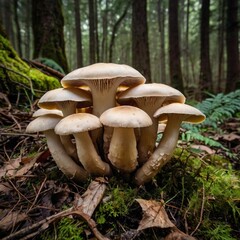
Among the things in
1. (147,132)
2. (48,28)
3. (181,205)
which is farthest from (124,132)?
(48,28)

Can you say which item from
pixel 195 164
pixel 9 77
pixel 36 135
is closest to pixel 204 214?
pixel 195 164

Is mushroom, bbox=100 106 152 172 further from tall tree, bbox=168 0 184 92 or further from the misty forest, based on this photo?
tall tree, bbox=168 0 184 92

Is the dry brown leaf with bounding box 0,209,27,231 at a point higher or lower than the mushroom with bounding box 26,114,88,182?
lower

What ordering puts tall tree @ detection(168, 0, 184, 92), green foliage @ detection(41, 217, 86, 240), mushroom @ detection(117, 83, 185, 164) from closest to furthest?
green foliage @ detection(41, 217, 86, 240) < mushroom @ detection(117, 83, 185, 164) < tall tree @ detection(168, 0, 184, 92)

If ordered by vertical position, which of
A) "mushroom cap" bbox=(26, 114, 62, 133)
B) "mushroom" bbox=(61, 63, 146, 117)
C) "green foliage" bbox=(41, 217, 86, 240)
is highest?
"mushroom" bbox=(61, 63, 146, 117)

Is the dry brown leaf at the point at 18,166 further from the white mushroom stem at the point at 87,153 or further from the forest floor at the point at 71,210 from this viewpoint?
the white mushroom stem at the point at 87,153

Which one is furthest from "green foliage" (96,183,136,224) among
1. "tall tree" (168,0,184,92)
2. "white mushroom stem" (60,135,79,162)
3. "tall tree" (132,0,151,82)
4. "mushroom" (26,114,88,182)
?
"tall tree" (168,0,184,92)

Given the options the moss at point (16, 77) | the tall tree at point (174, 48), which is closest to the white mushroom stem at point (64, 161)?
the moss at point (16, 77)
